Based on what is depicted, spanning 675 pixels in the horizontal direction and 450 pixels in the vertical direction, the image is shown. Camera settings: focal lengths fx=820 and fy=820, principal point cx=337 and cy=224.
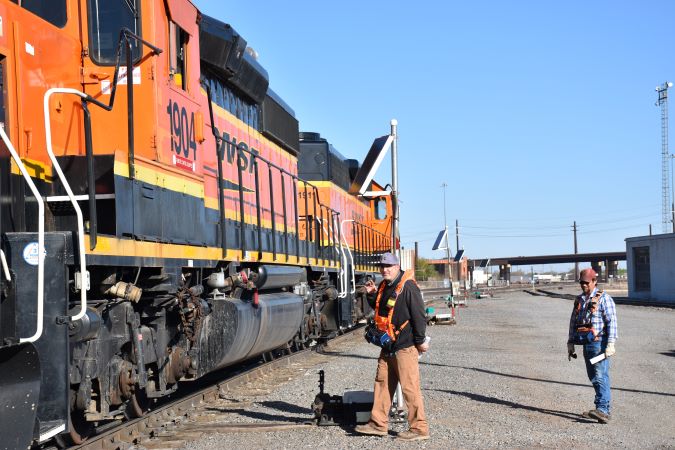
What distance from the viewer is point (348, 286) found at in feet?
52.8

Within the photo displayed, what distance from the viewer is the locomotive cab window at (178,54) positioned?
304 inches

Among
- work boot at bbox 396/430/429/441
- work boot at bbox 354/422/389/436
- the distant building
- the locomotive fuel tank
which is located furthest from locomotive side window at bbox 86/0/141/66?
the distant building

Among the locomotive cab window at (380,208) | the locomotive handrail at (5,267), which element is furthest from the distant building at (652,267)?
the locomotive handrail at (5,267)

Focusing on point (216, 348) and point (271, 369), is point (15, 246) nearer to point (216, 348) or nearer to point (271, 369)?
point (216, 348)

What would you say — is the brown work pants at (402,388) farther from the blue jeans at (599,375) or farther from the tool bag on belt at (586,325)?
the tool bag on belt at (586,325)

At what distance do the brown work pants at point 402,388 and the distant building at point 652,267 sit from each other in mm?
31494

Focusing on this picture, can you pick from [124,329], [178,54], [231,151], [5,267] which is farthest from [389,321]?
[231,151]

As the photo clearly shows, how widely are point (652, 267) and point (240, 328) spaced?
109 ft

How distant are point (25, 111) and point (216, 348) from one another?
3.46 meters

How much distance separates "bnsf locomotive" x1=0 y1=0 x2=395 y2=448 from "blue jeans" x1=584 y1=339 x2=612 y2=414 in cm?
368

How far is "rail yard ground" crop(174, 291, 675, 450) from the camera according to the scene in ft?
23.3

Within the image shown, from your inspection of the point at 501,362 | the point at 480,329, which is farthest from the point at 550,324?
the point at 501,362

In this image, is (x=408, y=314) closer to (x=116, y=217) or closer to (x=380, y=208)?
(x=116, y=217)

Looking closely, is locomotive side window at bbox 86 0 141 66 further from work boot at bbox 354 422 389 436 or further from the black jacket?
work boot at bbox 354 422 389 436
